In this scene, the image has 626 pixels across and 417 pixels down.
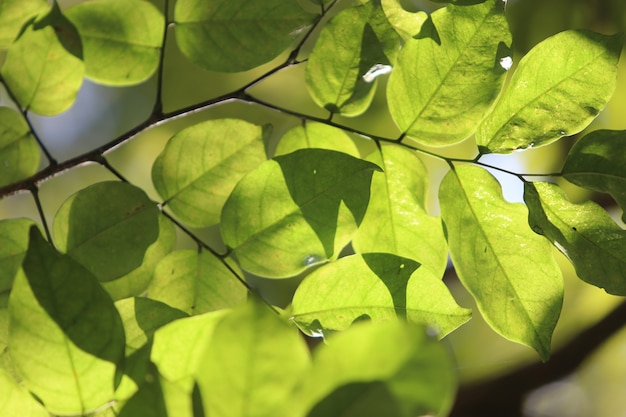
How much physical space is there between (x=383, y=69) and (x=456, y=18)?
2.6 inches

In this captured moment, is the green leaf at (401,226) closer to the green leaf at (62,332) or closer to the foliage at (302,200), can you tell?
the foliage at (302,200)

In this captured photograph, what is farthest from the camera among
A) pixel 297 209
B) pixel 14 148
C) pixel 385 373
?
pixel 14 148

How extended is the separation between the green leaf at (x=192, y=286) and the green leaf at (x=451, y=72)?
19cm

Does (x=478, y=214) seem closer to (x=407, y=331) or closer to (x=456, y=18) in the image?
(x=456, y=18)

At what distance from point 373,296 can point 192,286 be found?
156mm

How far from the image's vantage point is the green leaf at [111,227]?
1.60 ft

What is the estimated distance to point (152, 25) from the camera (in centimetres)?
56

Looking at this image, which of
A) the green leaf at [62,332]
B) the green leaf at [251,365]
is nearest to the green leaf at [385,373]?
the green leaf at [251,365]

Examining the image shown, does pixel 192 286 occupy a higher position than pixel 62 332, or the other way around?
pixel 62 332

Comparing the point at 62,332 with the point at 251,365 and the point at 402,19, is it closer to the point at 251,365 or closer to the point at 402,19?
the point at 251,365

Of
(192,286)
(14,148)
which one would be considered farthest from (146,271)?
(14,148)

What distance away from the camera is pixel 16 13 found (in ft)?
1.81

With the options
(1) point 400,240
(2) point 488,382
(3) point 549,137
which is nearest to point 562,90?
(3) point 549,137

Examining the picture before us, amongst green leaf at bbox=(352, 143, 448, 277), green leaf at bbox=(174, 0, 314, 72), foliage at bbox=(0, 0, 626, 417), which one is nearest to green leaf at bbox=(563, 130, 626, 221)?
foliage at bbox=(0, 0, 626, 417)
